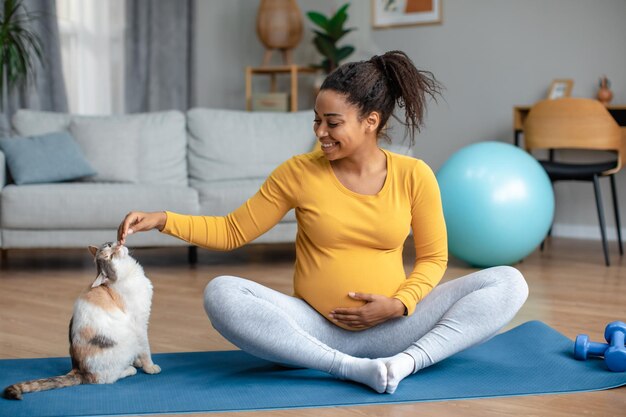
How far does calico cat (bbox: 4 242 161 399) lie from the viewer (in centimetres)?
197

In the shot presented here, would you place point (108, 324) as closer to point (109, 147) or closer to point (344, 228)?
point (344, 228)

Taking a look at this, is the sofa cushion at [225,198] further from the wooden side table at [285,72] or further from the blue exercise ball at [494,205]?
the wooden side table at [285,72]

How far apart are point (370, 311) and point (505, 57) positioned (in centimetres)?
386

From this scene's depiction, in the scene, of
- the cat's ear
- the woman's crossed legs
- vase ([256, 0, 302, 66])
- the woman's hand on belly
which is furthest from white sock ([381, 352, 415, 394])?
vase ([256, 0, 302, 66])

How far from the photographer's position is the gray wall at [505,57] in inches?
204

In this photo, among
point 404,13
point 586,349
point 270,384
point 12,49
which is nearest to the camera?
point 270,384

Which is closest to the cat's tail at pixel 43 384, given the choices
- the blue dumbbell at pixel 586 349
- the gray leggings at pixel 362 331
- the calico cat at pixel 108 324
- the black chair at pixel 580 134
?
the calico cat at pixel 108 324

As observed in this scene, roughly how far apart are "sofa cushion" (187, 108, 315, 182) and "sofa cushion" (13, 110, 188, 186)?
7cm

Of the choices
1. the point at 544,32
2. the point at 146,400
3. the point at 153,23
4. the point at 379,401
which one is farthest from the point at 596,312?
the point at 153,23

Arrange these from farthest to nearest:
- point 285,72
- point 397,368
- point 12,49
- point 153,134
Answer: point 285,72 < point 12,49 < point 153,134 < point 397,368

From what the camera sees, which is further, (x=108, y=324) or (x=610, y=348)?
(x=610, y=348)

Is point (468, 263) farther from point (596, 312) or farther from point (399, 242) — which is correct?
point (399, 242)

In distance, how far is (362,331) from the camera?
6.94ft

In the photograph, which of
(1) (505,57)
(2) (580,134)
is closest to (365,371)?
(2) (580,134)
